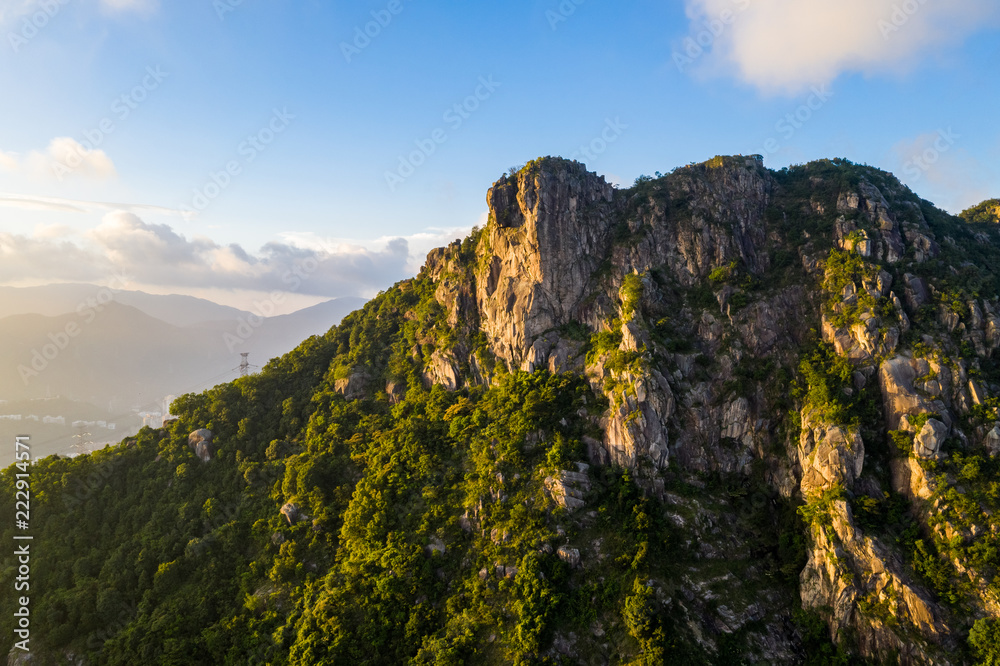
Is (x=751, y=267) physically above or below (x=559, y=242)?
below

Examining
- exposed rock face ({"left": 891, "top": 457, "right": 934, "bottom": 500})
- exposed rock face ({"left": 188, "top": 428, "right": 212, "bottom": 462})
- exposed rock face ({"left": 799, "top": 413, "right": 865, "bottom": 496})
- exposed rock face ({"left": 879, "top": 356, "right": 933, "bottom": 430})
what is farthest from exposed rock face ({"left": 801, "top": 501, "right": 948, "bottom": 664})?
exposed rock face ({"left": 188, "top": 428, "right": 212, "bottom": 462})

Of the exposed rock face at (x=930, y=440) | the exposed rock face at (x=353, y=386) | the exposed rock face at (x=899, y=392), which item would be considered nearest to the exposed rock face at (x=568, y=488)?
the exposed rock face at (x=930, y=440)

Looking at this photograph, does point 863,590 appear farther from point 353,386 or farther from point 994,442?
point 353,386

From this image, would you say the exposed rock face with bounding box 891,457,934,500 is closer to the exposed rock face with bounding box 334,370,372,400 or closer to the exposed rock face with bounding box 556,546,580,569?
the exposed rock face with bounding box 556,546,580,569

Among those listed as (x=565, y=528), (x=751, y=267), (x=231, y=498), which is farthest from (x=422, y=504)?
(x=751, y=267)

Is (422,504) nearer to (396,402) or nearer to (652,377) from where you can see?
Answer: (396,402)

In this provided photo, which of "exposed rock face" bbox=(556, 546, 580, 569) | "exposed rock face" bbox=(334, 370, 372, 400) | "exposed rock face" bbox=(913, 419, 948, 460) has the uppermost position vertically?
"exposed rock face" bbox=(334, 370, 372, 400)

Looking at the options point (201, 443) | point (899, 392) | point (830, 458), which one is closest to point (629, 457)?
point (830, 458)
